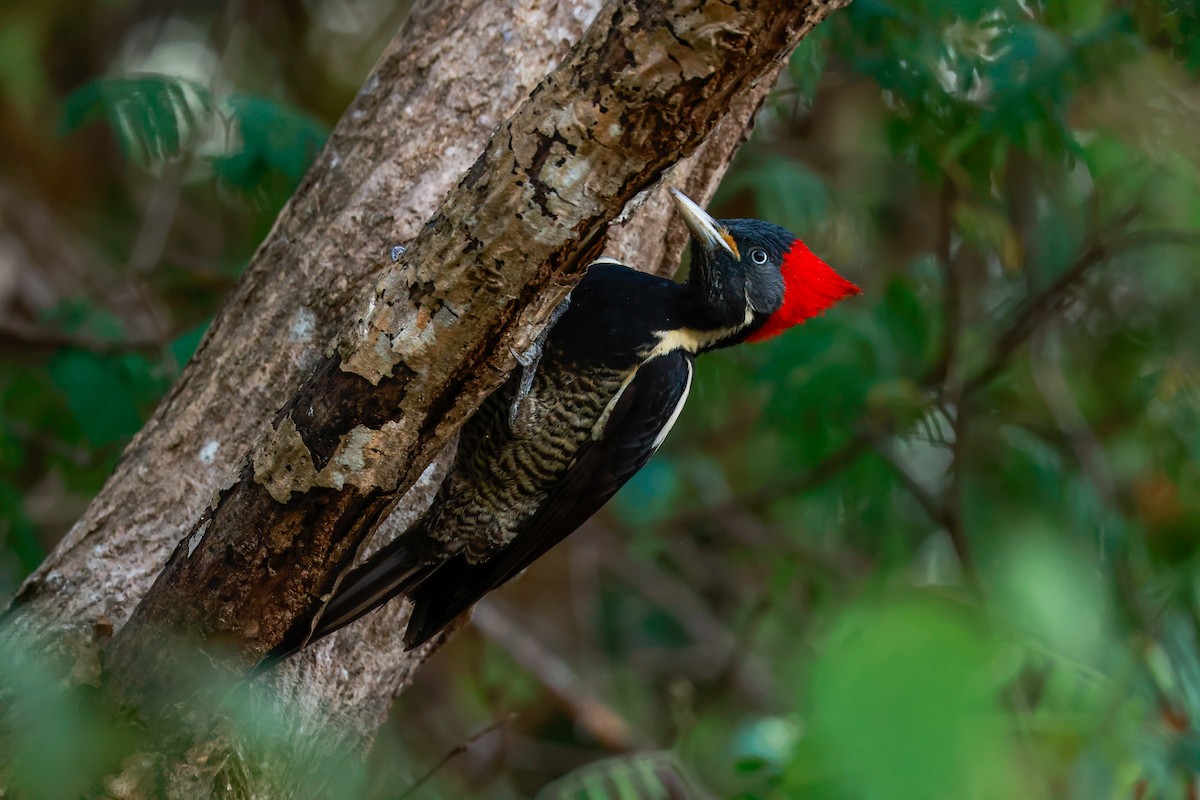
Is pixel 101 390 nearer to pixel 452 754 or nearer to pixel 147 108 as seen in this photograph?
pixel 147 108

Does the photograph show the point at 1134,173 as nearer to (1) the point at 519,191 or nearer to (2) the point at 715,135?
(2) the point at 715,135

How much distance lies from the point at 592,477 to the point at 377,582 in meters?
0.59

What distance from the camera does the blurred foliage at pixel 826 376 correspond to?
2590mm

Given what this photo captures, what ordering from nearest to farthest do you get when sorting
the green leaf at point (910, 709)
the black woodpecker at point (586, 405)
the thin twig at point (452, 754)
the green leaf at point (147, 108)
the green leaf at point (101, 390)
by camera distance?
the green leaf at point (910, 709) < the thin twig at point (452, 754) < the black woodpecker at point (586, 405) < the green leaf at point (147, 108) < the green leaf at point (101, 390)

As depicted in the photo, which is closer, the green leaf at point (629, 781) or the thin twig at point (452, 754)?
the green leaf at point (629, 781)

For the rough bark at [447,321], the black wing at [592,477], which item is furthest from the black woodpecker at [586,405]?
the rough bark at [447,321]

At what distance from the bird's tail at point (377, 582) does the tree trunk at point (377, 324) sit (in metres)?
0.09

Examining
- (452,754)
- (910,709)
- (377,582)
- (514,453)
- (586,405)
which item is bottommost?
(452,754)

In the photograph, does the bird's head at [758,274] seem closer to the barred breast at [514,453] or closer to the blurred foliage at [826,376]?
the barred breast at [514,453]

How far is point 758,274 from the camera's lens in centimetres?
286

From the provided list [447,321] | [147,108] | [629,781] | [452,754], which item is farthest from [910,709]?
[147,108]

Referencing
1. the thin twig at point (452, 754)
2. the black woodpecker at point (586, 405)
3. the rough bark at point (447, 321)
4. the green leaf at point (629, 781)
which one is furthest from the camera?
the black woodpecker at point (586, 405)

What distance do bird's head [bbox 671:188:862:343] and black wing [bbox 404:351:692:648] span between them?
214 millimetres

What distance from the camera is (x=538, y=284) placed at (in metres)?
1.73
